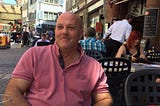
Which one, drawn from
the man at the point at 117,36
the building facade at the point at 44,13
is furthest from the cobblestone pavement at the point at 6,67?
the building facade at the point at 44,13

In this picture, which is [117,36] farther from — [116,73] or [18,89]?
[18,89]

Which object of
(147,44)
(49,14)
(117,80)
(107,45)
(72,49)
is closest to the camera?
(72,49)

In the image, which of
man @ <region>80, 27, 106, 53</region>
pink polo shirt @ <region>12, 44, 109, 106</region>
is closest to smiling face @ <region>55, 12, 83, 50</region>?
pink polo shirt @ <region>12, 44, 109, 106</region>

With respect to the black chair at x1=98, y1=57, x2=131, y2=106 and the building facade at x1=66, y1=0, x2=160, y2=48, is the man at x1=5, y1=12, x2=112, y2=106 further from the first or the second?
the building facade at x1=66, y1=0, x2=160, y2=48

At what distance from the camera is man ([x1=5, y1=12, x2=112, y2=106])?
2451 millimetres

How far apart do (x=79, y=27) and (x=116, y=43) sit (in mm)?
6199

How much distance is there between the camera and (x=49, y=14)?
6450 centimetres

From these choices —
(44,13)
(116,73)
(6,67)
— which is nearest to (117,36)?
(6,67)

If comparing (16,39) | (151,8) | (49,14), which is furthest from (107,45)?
(49,14)

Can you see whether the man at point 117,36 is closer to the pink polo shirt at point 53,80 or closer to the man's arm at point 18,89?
the pink polo shirt at point 53,80

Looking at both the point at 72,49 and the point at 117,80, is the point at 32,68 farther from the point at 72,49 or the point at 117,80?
the point at 117,80

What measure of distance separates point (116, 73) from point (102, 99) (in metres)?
1.66

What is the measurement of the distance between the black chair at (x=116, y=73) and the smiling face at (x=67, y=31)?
1.49m

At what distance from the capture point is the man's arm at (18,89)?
2363 mm
